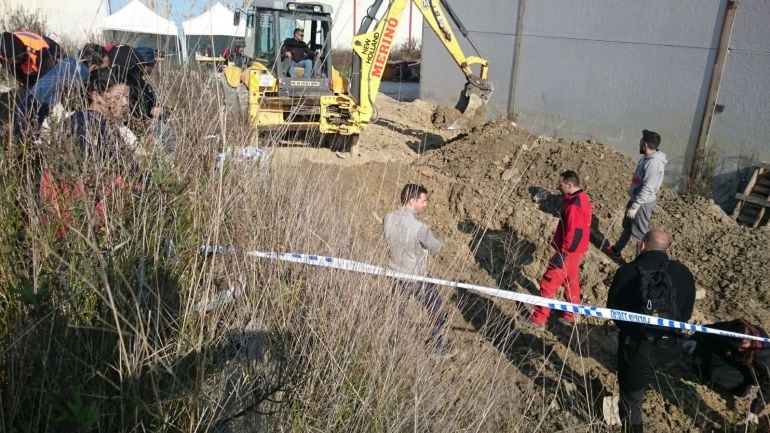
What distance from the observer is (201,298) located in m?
2.16

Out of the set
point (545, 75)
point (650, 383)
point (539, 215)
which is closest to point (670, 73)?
point (545, 75)

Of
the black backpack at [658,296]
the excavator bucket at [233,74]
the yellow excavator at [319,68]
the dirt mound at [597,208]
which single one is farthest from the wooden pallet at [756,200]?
the excavator bucket at [233,74]

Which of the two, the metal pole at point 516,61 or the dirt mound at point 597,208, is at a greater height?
the metal pole at point 516,61

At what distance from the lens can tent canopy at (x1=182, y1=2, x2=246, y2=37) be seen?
155 inches

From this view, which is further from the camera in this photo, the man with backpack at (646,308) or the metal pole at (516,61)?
the metal pole at (516,61)

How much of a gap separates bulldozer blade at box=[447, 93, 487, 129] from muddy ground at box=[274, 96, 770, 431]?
4.65 feet

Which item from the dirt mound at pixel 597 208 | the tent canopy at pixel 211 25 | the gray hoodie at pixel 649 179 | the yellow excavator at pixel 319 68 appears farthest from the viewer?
the yellow excavator at pixel 319 68

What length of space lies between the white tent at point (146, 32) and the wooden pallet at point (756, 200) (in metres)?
7.62

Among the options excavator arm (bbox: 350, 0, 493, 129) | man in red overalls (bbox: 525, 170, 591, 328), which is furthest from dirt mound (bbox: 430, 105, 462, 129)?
man in red overalls (bbox: 525, 170, 591, 328)

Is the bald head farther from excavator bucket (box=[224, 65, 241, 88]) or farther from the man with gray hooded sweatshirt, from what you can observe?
excavator bucket (box=[224, 65, 241, 88])

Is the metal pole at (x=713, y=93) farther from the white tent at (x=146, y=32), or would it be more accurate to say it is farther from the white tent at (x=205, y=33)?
the white tent at (x=146, y=32)

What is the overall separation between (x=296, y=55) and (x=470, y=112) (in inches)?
160

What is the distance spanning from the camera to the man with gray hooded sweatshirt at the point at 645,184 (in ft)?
21.0

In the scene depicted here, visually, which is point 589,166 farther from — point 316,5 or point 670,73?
point 316,5
